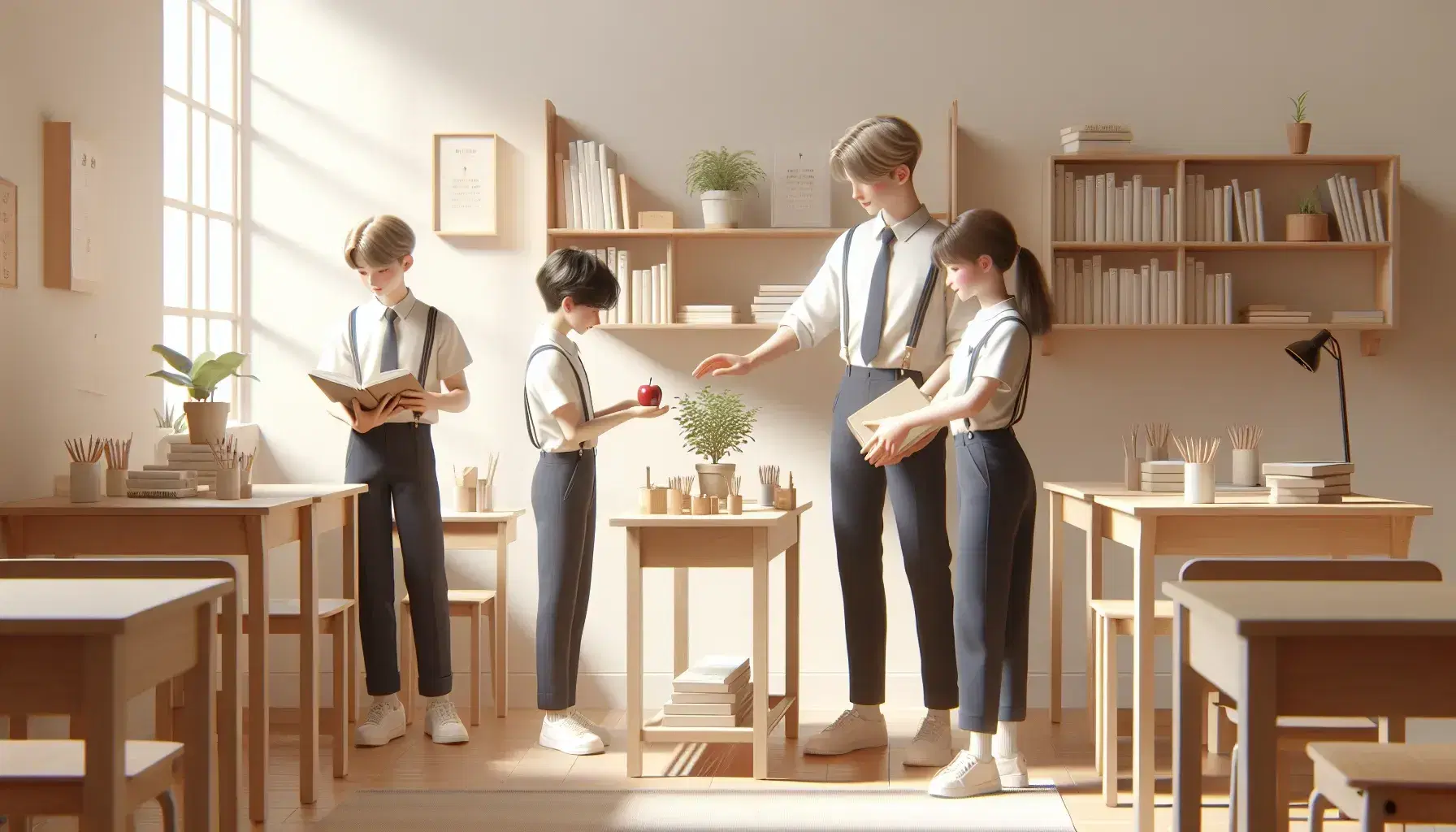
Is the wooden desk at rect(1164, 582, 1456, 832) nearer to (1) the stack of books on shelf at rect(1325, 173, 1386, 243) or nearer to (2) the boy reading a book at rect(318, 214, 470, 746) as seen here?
(2) the boy reading a book at rect(318, 214, 470, 746)

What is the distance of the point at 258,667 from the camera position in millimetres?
3344

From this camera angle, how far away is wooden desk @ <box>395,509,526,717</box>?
4637 mm

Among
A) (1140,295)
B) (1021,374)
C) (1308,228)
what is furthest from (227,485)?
(1308,228)

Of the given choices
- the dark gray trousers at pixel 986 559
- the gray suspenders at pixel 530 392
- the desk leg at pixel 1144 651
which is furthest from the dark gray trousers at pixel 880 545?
the gray suspenders at pixel 530 392

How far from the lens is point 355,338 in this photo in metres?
4.23

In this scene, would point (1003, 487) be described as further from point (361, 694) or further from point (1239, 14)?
point (361, 694)

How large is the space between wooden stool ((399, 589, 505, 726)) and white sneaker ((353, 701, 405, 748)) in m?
0.19

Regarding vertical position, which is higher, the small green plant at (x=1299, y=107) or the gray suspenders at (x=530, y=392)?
the small green plant at (x=1299, y=107)

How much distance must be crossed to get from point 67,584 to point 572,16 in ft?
10.9

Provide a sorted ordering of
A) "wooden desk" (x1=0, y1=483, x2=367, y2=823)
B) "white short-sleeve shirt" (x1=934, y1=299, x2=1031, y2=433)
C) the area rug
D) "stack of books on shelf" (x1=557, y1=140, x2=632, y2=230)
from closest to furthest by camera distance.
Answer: "wooden desk" (x1=0, y1=483, x2=367, y2=823) → the area rug → "white short-sleeve shirt" (x1=934, y1=299, x2=1031, y2=433) → "stack of books on shelf" (x1=557, y1=140, x2=632, y2=230)

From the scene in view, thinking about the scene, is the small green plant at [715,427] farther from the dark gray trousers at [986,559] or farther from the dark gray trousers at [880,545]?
the dark gray trousers at [986,559]

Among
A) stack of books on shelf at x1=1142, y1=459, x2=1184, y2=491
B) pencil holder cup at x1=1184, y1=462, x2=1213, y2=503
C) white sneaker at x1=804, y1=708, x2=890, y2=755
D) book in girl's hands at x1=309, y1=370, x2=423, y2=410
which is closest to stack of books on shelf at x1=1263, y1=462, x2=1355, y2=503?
pencil holder cup at x1=1184, y1=462, x2=1213, y2=503

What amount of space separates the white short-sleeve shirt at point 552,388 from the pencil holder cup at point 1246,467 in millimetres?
1907

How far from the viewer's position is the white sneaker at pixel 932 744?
3.98 m
